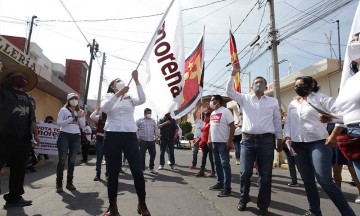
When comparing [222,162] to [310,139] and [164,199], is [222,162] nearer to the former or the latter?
[164,199]

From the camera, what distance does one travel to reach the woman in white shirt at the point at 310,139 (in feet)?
12.7

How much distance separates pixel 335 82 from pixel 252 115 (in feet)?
44.3

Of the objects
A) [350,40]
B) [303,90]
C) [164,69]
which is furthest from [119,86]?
[350,40]

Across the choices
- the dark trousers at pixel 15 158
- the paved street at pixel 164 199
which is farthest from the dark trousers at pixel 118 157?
the dark trousers at pixel 15 158

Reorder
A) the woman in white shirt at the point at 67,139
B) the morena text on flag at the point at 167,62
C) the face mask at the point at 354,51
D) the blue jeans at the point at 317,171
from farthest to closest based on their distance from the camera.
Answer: the woman in white shirt at the point at 67,139 < the morena text on flag at the point at 167,62 < the blue jeans at the point at 317,171 < the face mask at the point at 354,51

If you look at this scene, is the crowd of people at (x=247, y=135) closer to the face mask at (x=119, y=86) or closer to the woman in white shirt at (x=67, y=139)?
the face mask at (x=119, y=86)

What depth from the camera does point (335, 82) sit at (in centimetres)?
1627

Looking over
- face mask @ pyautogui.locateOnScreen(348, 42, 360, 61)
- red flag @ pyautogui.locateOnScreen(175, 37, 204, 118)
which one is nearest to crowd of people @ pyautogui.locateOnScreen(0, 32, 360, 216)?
face mask @ pyautogui.locateOnScreen(348, 42, 360, 61)

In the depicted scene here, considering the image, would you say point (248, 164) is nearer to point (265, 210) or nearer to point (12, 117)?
point (265, 210)

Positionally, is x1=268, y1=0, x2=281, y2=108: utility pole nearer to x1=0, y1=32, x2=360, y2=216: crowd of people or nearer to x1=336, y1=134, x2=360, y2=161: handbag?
x1=0, y1=32, x2=360, y2=216: crowd of people

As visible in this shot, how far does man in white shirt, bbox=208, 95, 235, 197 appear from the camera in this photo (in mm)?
5859

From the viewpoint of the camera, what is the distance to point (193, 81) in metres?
6.79

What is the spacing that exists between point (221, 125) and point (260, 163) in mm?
1717

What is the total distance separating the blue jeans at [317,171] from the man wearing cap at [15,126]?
3.99 m
